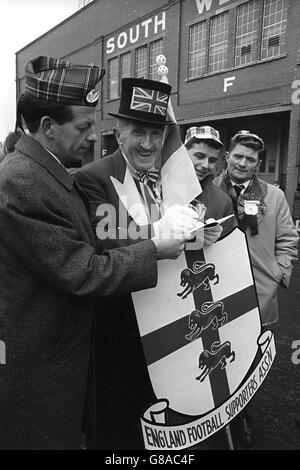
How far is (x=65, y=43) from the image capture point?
21844 millimetres

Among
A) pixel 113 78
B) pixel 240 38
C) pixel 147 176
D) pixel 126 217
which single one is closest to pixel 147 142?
pixel 147 176

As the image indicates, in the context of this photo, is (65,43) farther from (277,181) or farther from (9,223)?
(9,223)

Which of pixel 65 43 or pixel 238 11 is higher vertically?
pixel 65 43

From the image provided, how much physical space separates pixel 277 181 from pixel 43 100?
47.1ft

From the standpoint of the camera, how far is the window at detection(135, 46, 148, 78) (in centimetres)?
1661

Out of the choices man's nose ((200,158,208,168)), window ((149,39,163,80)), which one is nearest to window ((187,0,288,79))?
window ((149,39,163,80))

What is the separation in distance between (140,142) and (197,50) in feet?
46.1

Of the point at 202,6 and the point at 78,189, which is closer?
the point at 78,189

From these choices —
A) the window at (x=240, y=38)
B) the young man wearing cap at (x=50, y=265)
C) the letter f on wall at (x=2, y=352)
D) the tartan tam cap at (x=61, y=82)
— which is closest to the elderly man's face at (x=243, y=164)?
the young man wearing cap at (x=50, y=265)

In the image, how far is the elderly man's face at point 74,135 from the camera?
138 centimetres

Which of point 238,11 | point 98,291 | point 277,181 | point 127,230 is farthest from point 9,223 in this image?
point 277,181

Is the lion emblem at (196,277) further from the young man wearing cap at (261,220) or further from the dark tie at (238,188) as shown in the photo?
the dark tie at (238,188)

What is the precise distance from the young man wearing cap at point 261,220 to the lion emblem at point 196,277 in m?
0.98

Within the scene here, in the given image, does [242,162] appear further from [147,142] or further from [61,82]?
[61,82]
